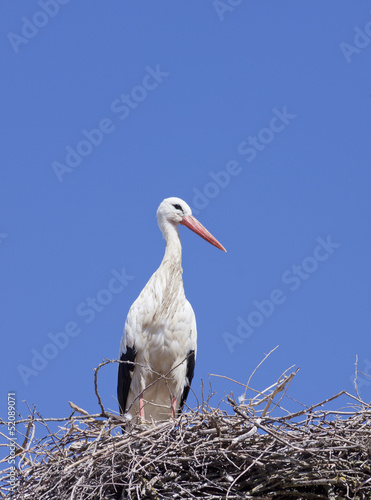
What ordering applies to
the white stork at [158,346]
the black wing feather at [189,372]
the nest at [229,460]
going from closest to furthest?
1. the nest at [229,460]
2. the white stork at [158,346]
3. the black wing feather at [189,372]

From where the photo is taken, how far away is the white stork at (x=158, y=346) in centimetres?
581

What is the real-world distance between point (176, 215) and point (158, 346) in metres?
1.03

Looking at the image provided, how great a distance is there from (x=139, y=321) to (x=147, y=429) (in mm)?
1581

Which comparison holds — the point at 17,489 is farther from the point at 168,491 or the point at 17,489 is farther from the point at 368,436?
the point at 368,436

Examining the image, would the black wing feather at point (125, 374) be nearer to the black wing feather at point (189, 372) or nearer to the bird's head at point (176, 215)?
the black wing feather at point (189, 372)

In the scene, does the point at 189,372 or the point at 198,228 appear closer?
the point at 189,372

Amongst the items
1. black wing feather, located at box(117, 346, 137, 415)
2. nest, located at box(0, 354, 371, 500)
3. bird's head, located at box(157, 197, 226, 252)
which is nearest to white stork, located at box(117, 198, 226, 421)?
black wing feather, located at box(117, 346, 137, 415)

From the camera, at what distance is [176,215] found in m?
6.38

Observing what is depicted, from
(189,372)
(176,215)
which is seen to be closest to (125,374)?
(189,372)

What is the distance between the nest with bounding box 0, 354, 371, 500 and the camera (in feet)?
13.4

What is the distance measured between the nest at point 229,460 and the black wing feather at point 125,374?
149 centimetres

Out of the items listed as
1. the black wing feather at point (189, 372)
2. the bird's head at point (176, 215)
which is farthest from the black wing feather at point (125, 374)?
the bird's head at point (176, 215)

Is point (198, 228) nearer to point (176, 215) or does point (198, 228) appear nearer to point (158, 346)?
point (176, 215)

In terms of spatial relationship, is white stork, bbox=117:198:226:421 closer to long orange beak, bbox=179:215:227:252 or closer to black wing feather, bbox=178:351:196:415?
black wing feather, bbox=178:351:196:415
